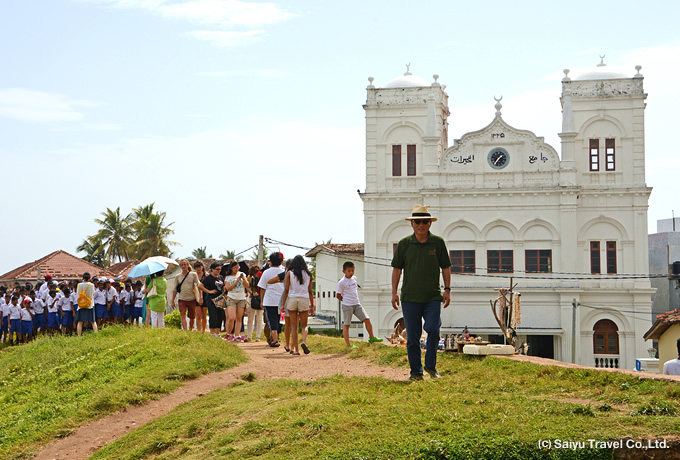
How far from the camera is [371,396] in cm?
806

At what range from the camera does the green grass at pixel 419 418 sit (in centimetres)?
640

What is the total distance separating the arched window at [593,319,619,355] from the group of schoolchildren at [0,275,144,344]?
2286 centimetres

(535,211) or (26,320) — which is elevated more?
(535,211)

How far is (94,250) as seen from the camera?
206 ft

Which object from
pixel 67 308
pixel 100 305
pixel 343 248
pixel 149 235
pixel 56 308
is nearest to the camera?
pixel 100 305

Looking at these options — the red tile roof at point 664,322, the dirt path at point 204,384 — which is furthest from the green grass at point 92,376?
the red tile roof at point 664,322

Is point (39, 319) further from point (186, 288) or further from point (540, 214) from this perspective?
point (540, 214)

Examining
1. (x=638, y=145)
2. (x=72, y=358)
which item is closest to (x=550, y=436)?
(x=72, y=358)

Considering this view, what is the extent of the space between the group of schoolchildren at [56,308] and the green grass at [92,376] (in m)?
3.45

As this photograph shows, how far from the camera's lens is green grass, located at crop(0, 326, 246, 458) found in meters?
10.1

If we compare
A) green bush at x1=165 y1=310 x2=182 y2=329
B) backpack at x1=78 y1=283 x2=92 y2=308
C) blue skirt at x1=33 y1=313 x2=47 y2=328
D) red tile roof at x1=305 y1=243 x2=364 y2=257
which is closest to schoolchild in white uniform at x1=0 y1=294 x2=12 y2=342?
blue skirt at x1=33 y1=313 x2=47 y2=328

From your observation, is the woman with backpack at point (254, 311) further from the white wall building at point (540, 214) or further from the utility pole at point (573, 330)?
the utility pole at point (573, 330)

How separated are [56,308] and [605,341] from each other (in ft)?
82.5

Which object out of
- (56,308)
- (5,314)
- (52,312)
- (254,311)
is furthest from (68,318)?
(254,311)
